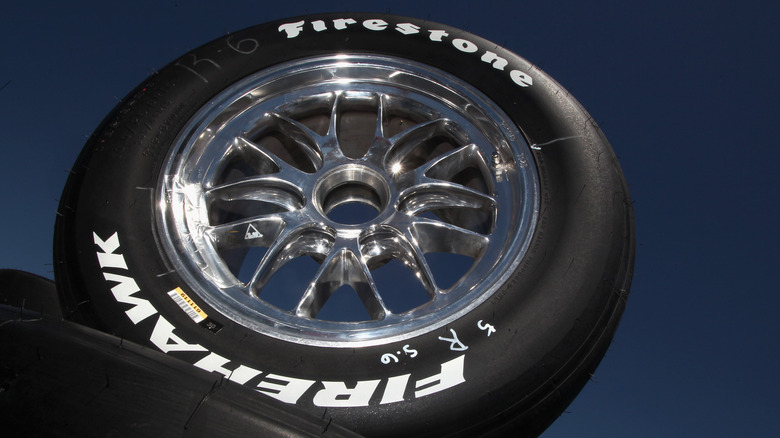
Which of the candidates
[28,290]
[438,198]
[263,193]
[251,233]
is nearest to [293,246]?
[251,233]

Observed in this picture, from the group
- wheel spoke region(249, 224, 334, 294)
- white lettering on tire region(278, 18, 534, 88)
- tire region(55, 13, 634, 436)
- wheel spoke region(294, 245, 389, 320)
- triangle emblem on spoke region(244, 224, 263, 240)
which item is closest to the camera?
tire region(55, 13, 634, 436)

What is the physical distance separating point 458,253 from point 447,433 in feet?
4.08

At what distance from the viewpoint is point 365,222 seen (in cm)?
335

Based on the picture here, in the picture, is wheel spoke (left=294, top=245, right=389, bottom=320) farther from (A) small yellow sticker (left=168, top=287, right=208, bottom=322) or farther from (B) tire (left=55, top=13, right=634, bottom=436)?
(A) small yellow sticker (left=168, top=287, right=208, bottom=322)

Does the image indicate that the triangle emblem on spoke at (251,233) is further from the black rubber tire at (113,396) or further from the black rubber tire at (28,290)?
the black rubber tire at (113,396)

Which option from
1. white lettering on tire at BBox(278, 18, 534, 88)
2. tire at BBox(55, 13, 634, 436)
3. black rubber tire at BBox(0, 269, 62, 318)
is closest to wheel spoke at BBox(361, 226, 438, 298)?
tire at BBox(55, 13, 634, 436)

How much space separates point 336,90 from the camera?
3674mm

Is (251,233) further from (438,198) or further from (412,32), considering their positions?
(412,32)

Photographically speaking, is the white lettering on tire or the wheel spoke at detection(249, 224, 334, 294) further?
the white lettering on tire

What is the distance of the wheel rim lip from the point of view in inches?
102

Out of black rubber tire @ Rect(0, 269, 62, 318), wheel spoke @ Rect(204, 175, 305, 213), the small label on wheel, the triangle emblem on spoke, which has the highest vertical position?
wheel spoke @ Rect(204, 175, 305, 213)

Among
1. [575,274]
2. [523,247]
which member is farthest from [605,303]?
[523,247]

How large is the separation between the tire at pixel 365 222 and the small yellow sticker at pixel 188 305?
14 millimetres

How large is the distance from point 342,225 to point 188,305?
37.3 inches
